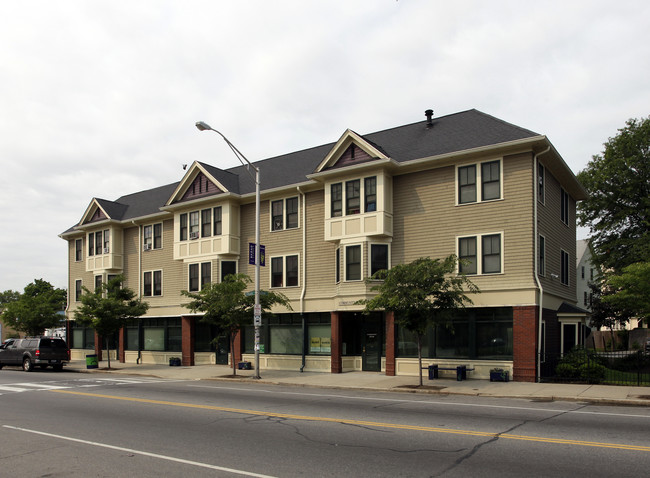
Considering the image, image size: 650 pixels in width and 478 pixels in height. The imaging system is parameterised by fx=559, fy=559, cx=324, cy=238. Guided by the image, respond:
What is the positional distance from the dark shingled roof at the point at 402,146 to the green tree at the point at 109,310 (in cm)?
593

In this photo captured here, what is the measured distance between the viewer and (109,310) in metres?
30.2

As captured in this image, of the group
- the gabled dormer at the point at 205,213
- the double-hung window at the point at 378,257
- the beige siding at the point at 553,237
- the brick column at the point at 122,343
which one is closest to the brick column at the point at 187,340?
the gabled dormer at the point at 205,213

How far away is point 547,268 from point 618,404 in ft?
28.2

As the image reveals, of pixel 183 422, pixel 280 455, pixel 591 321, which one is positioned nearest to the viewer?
pixel 280 455

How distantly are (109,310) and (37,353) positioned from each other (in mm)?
4380

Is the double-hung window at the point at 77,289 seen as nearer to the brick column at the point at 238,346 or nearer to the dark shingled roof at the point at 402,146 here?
the dark shingled roof at the point at 402,146

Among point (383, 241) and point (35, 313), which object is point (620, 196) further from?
point (35, 313)

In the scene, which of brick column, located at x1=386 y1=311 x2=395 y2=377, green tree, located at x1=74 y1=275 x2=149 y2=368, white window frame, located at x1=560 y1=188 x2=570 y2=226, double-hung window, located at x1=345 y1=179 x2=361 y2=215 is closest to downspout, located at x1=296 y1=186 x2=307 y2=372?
double-hung window, located at x1=345 y1=179 x2=361 y2=215

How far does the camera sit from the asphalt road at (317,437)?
8.01 meters

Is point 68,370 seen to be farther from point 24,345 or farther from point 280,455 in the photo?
point 280,455

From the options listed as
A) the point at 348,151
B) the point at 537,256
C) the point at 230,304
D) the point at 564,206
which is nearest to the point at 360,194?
the point at 348,151

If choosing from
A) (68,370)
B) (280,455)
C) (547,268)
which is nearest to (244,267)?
(68,370)

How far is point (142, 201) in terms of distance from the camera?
125 feet

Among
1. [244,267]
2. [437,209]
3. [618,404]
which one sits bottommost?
[618,404]
